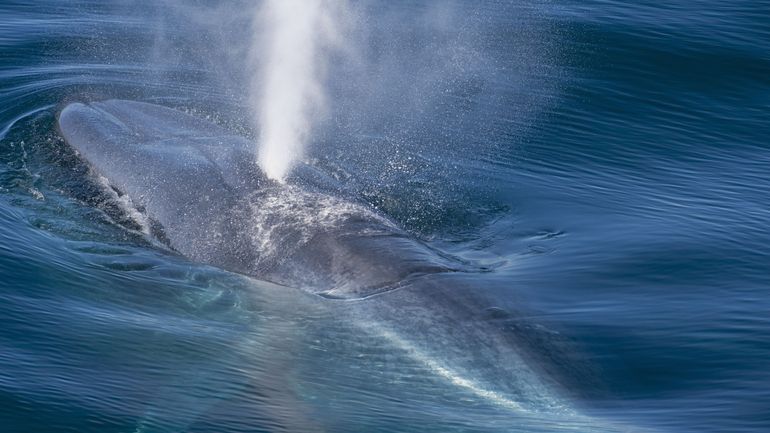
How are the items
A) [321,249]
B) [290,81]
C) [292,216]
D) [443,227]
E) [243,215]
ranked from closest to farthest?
[321,249] < [292,216] < [243,215] < [443,227] < [290,81]

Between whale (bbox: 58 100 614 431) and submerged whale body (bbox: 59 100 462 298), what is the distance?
2 centimetres

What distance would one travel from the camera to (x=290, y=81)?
25453 millimetres

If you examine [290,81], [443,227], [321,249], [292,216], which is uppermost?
[290,81]

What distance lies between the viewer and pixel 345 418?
12430mm

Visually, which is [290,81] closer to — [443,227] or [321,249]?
[443,227]

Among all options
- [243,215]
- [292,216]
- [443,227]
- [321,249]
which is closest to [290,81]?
[443,227]

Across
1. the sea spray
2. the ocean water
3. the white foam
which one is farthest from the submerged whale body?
the sea spray

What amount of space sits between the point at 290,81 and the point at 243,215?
8967 millimetres

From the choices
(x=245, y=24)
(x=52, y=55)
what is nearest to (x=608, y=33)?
(x=245, y=24)

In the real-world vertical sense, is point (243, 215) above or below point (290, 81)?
below

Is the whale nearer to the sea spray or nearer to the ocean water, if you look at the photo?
the ocean water

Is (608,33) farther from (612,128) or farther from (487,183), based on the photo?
(487,183)

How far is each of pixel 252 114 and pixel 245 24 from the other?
28.3 feet

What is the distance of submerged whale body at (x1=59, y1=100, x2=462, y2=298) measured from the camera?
1552 centimetres
